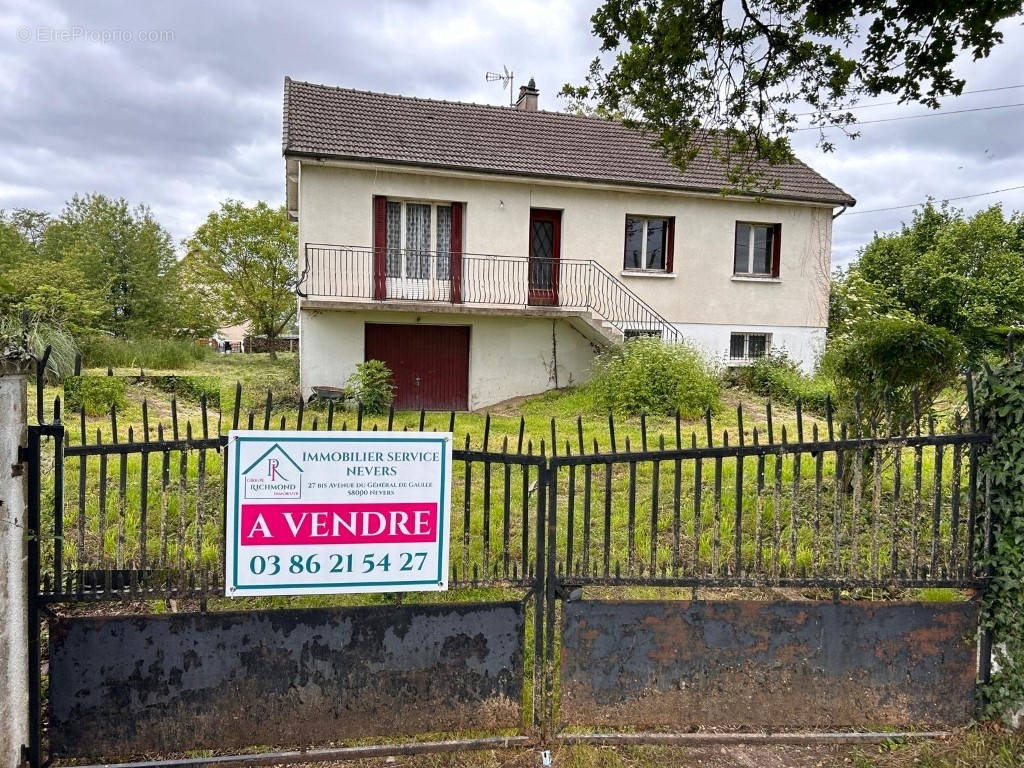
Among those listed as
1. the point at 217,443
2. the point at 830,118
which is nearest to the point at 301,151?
the point at 830,118

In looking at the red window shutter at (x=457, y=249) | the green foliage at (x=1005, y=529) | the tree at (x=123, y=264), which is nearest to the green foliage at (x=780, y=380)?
the red window shutter at (x=457, y=249)

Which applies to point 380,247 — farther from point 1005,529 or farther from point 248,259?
point 1005,529

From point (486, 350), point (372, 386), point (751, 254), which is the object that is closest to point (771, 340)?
point (751, 254)

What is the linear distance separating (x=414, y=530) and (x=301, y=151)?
11.6m

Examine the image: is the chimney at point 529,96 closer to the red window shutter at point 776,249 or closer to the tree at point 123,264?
the red window shutter at point 776,249

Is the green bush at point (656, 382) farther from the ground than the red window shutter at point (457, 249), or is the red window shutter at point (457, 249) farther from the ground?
the red window shutter at point (457, 249)

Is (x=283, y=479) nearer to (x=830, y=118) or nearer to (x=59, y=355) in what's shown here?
(x=830, y=118)

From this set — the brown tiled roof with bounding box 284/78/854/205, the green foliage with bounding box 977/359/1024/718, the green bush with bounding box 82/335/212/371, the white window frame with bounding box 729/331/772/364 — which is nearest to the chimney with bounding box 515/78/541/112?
the brown tiled roof with bounding box 284/78/854/205

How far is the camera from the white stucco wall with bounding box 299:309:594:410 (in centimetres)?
1391

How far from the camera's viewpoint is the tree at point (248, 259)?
22.7 metres

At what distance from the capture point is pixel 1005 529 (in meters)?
3.50

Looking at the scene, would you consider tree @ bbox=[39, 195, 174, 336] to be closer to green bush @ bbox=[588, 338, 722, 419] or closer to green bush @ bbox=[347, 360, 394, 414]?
green bush @ bbox=[347, 360, 394, 414]

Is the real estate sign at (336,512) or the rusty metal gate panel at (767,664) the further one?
the rusty metal gate panel at (767,664)

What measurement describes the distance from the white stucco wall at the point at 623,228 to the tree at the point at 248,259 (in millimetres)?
10103
